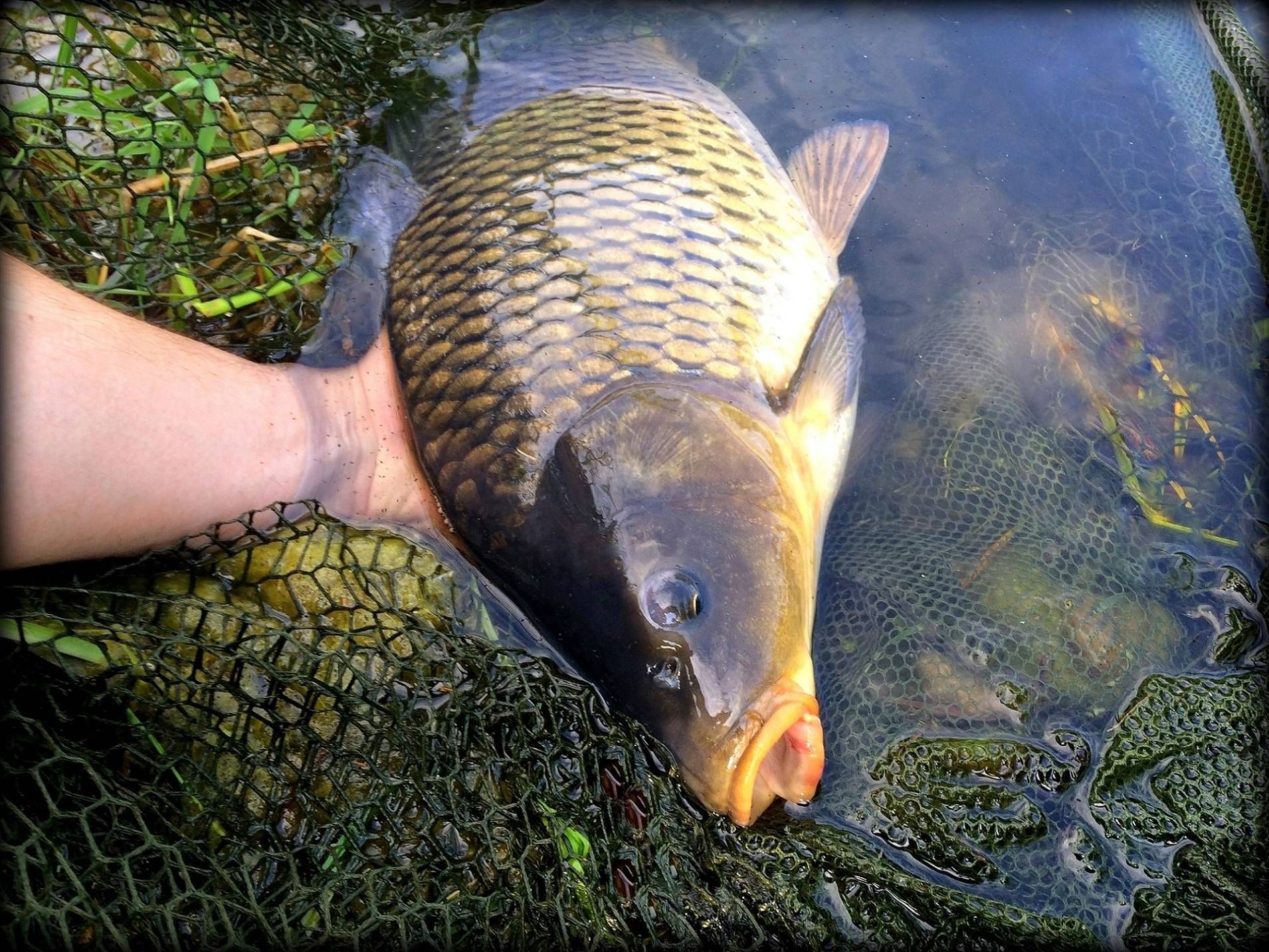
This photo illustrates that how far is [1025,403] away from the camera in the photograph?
7.27ft

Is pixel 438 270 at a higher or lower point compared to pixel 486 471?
higher

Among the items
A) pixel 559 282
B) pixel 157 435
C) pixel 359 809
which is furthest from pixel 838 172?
pixel 359 809

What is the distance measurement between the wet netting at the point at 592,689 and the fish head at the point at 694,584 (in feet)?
0.36

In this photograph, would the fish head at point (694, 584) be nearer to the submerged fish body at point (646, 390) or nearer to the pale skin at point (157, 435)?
the submerged fish body at point (646, 390)

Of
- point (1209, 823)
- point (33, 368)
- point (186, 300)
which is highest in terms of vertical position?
point (33, 368)

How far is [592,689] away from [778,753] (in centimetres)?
40

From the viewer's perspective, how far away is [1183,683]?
1.77 meters

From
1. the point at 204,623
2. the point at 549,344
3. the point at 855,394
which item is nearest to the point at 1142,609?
the point at 855,394

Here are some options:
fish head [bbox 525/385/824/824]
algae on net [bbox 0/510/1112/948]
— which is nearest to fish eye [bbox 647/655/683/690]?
fish head [bbox 525/385/824/824]

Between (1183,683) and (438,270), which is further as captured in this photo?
(438,270)

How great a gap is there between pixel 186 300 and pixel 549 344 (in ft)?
3.25

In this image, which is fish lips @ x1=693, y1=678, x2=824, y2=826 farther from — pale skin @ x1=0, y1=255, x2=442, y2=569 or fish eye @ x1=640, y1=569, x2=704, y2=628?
pale skin @ x1=0, y1=255, x2=442, y2=569

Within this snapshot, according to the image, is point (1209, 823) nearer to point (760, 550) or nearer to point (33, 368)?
point (760, 550)

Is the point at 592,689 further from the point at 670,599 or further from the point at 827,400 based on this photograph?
the point at 827,400
